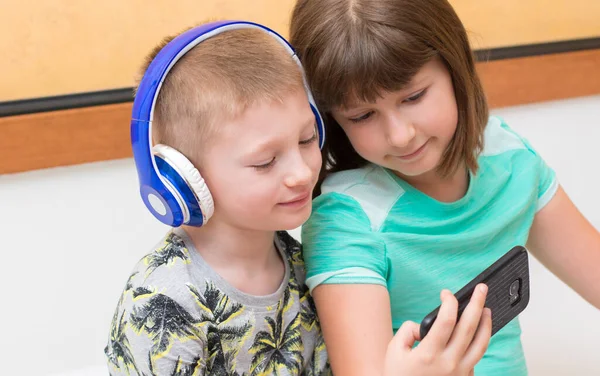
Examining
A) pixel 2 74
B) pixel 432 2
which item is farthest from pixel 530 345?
pixel 2 74

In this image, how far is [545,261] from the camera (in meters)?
1.29

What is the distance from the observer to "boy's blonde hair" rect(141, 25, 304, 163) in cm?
86

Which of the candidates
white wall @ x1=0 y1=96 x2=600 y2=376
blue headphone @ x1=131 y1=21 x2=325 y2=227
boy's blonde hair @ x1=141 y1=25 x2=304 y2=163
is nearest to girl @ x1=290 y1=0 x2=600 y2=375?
boy's blonde hair @ x1=141 y1=25 x2=304 y2=163

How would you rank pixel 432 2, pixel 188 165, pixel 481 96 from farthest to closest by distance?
pixel 481 96 → pixel 432 2 → pixel 188 165

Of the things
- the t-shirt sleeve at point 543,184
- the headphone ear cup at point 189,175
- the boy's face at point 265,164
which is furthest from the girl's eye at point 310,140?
the t-shirt sleeve at point 543,184

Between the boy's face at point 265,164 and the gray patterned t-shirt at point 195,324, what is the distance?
97 mm

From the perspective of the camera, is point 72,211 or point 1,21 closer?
point 1,21

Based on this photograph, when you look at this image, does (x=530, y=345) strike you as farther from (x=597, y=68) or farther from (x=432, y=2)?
(x=432, y=2)

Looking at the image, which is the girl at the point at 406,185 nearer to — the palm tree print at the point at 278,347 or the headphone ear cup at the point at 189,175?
the palm tree print at the point at 278,347

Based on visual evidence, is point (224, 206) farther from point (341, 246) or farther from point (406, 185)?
point (406, 185)

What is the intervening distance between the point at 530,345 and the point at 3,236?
118 centimetres

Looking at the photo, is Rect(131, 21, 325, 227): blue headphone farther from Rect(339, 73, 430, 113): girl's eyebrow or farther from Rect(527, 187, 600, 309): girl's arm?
Rect(527, 187, 600, 309): girl's arm

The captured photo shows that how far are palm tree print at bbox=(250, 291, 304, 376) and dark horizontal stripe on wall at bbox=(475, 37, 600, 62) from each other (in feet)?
3.10

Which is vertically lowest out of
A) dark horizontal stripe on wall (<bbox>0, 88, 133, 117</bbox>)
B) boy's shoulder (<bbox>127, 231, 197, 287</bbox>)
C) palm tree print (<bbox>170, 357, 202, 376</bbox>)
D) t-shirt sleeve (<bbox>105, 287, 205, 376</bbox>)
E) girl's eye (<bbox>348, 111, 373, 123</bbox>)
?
dark horizontal stripe on wall (<bbox>0, 88, 133, 117</bbox>)
